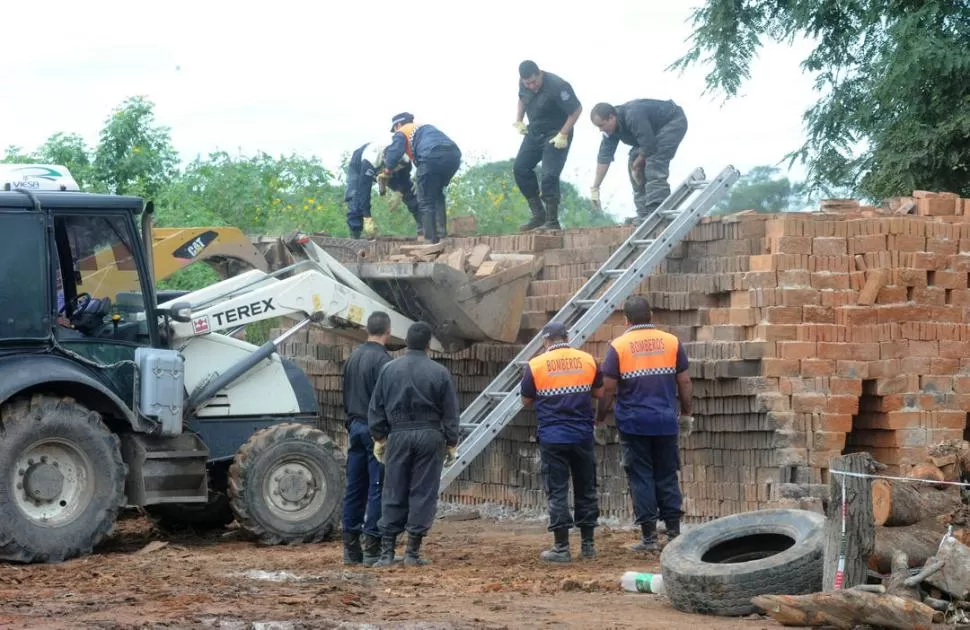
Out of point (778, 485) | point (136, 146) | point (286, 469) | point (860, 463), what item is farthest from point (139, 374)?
point (136, 146)

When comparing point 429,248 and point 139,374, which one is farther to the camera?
point 429,248

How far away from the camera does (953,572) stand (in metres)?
8.14

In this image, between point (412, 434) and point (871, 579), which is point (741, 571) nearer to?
point (871, 579)

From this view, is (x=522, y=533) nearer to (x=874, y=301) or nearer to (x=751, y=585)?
(x=874, y=301)

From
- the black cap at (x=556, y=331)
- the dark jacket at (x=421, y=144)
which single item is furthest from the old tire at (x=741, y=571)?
the dark jacket at (x=421, y=144)

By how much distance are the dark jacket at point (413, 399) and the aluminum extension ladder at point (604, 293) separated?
4.42 feet

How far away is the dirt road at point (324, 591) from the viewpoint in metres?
8.09

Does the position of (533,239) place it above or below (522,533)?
above

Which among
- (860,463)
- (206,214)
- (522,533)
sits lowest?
(522,533)

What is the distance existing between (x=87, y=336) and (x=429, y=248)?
A: 155 inches

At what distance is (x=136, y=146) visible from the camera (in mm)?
24297

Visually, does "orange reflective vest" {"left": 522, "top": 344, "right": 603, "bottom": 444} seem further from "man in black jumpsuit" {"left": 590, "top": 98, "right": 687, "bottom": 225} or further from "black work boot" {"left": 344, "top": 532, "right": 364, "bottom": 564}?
"man in black jumpsuit" {"left": 590, "top": 98, "right": 687, "bottom": 225}

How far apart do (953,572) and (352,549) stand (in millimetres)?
4384

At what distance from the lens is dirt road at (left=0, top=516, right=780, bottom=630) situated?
8.09 meters
